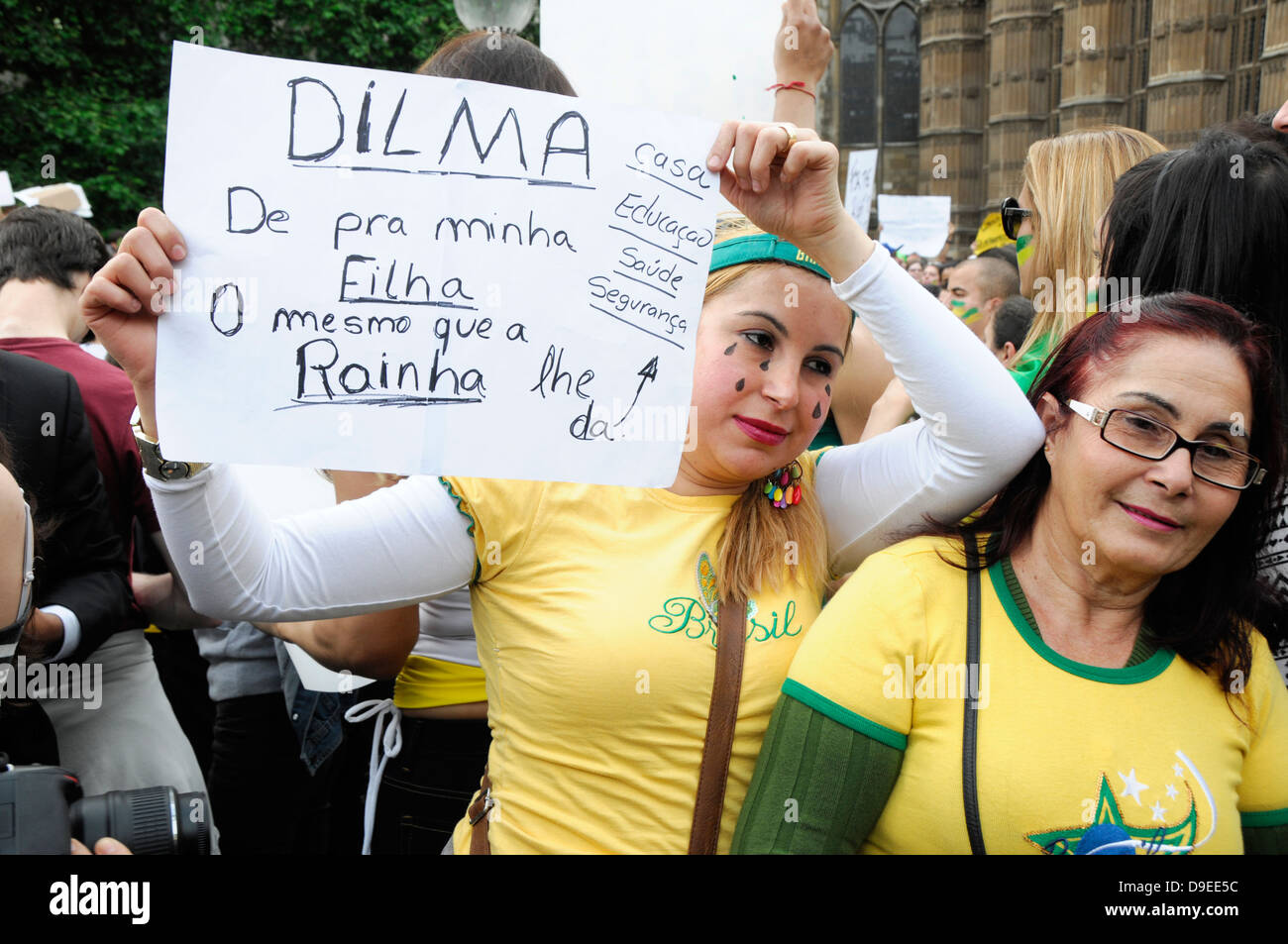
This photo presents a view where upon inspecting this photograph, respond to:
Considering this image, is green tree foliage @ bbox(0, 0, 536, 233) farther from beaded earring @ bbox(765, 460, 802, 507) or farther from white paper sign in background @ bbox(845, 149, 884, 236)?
beaded earring @ bbox(765, 460, 802, 507)

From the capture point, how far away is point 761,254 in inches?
68.9

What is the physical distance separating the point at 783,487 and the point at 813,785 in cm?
45

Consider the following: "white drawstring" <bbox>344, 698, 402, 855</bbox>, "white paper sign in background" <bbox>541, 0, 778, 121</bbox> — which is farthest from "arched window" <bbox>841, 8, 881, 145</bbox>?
"white drawstring" <bbox>344, 698, 402, 855</bbox>

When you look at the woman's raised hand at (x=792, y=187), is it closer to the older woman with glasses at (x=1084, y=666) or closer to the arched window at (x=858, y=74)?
the older woman with glasses at (x=1084, y=666)

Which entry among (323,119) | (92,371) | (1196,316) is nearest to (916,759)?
(1196,316)

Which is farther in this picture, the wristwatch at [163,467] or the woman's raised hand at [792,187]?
the woman's raised hand at [792,187]

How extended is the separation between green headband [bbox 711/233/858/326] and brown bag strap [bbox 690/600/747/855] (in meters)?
0.57

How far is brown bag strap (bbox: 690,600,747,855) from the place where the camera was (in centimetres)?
163

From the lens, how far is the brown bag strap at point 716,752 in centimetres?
163

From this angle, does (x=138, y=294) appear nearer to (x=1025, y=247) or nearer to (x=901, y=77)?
(x=1025, y=247)

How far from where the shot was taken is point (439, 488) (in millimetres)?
1725

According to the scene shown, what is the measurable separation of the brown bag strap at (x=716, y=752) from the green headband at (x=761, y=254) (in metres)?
0.57

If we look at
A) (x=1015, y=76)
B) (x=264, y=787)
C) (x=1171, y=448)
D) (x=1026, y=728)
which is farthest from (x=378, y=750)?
(x=1015, y=76)

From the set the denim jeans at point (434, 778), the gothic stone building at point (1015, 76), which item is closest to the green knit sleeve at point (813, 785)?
the denim jeans at point (434, 778)
